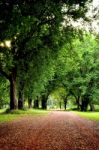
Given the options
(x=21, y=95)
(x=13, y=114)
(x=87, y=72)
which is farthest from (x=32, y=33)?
(x=87, y=72)

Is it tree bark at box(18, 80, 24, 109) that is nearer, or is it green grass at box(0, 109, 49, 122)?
green grass at box(0, 109, 49, 122)

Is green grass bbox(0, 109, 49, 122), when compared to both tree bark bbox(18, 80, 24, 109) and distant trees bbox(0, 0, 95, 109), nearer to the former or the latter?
distant trees bbox(0, 0, 95, 109)

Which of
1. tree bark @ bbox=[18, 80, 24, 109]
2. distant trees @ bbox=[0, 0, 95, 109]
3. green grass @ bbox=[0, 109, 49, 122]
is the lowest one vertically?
green grass @ bbox=[0, 109, 49, 122]

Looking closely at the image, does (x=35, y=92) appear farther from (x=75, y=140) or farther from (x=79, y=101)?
(x=75, y=140)

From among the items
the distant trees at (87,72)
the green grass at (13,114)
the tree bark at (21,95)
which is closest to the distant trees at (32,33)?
the tree bark at (21,95)

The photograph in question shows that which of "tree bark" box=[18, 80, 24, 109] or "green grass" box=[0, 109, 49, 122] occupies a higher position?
"tree bark" box=[18, 80, 24, 109]

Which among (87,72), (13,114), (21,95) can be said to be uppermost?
(87,72)

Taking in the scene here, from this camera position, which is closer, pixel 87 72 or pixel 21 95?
pixel 21 95

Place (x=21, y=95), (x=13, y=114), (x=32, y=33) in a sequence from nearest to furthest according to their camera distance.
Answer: (x=32, y=33), (x=13, y=114), (x=21, y=95)

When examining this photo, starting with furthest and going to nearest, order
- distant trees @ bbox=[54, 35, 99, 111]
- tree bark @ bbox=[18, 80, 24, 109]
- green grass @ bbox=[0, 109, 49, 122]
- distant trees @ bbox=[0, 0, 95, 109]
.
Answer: distant trees @ bbox=[54, 35, 99, 111], tree bark @ bbox=[18, 80, 24, 109], green grass @ bbox=[0, 109, 49, 122], distant trees @ bbox=[0, 0, 95, 109]

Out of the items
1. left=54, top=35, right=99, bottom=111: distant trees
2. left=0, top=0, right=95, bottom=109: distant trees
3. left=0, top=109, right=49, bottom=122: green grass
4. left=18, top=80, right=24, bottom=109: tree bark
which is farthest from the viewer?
left=54, top=35, right=99, bottom=111: distant trees

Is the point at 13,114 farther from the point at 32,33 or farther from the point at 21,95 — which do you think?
the point at 21,95

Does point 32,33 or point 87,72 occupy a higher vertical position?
point 32,33

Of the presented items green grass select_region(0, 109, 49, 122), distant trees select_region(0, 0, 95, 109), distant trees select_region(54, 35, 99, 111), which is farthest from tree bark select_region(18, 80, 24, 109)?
distant trees select_region(54, 35, 99, 111)
